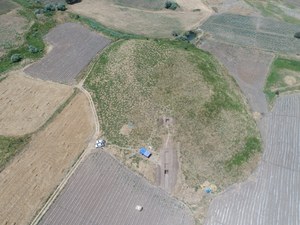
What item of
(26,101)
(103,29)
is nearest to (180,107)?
(26,101)

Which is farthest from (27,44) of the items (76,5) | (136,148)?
(136,148)

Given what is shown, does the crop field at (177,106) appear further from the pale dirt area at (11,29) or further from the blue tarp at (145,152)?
the pale dirt area at (11,29)

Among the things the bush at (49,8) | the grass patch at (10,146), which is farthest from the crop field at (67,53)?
the grass patch at (10,146)

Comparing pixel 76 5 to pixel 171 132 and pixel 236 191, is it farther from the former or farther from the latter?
pixel 236 191

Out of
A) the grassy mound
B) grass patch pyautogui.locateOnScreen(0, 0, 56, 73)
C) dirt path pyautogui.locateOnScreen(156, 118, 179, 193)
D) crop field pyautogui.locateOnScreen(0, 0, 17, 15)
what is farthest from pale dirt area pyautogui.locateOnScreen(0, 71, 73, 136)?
crop field pyautogui.locateOnScreen(0, 0, 17, 15)

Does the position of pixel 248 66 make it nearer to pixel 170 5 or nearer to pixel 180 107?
pixel 180 107

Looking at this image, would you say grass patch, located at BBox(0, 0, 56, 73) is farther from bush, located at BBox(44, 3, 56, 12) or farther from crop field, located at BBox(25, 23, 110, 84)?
bush, located at BBox(44, 3, 56, 12)
